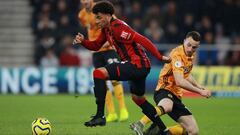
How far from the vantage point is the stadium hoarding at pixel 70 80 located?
19.7 meters

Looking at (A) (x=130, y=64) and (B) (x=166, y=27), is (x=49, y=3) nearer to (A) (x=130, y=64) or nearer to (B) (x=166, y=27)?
(B) (x=166, y=27)

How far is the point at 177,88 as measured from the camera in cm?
993

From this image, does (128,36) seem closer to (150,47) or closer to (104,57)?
(150,47)

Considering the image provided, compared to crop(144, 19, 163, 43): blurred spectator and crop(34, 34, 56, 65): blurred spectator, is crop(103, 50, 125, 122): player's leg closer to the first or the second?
crop(144, 19, 163, 43): blurred spectator

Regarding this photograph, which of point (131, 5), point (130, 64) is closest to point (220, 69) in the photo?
point (131, 5)

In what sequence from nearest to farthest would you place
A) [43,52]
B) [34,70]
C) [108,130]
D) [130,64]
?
[130,64], [108,130], [34,70], [43,52]

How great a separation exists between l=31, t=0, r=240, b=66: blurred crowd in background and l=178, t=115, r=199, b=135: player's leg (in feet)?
35.9

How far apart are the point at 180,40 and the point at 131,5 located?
254cm

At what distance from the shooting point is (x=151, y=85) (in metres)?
19.9

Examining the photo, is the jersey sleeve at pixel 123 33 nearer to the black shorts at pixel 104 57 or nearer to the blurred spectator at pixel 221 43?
the black shorts at pixel 104 57

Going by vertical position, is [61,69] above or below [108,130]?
below

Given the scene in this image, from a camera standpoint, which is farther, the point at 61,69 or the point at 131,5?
the point at 131,5

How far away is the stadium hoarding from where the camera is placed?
19.7m

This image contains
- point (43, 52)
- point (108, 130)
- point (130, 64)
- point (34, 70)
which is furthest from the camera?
point (43, 52)
